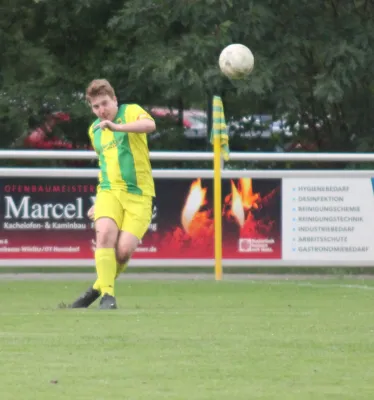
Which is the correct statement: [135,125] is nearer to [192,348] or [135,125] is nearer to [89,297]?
[89,297]

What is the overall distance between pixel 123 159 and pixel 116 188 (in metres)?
0.23

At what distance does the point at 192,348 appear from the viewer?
28.5ft

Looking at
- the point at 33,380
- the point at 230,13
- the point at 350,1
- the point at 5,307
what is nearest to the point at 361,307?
the point at 5,307

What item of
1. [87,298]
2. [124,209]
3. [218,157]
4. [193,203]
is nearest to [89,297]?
[87,298]

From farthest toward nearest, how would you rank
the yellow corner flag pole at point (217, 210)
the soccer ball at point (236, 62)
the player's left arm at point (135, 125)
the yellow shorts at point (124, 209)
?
the yellow corner flag pole at point (217, 210) → the soccer ball at point (236, 62) → the yellow shorts at point (124, 209) → the player's left arm at point (135, 125)

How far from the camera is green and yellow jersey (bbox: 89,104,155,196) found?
460 inches

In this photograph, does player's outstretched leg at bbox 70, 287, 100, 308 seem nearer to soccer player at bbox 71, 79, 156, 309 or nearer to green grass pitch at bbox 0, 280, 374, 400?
soccer player at bbox 71, 79, 156, 309

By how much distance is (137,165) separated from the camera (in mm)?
11711

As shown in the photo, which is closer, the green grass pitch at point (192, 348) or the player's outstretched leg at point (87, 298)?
the green grass pitch at point (192, 348)

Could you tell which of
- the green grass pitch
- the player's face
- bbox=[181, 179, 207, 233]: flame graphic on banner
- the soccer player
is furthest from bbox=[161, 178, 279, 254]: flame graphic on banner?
the player's face

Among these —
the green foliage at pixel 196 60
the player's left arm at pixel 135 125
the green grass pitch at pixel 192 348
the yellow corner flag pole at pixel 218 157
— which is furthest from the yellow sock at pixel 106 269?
the green foliage at pixel 196 60

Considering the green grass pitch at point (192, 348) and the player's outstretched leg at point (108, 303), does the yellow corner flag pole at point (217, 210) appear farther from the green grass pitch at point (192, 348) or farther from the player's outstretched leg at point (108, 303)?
the player's outstretched leg at point (108, 303)

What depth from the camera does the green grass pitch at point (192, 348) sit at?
7105mm

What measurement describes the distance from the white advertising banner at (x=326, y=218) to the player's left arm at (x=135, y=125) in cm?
479
